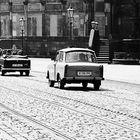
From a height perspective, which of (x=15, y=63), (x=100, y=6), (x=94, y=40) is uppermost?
(x=100, y=6)

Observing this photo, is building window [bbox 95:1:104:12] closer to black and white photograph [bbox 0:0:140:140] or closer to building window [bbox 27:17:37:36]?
black and white photograph [bbox 0:0:140:140]

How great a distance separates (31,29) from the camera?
73.2 metres

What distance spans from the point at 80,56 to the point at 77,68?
1126 millimetres

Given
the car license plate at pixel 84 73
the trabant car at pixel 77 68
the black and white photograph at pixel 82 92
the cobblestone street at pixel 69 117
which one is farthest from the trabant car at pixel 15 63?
the cobblestone street at pixel 69 117

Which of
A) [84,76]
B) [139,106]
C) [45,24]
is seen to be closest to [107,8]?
[45,24]

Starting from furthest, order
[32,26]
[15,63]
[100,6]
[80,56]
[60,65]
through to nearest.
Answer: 1. [32,26]
2. [100,6]
3. [15,63]
4. [80,56]
5. [60,65]

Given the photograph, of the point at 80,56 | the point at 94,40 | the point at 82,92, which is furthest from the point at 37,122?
the point at 94,40

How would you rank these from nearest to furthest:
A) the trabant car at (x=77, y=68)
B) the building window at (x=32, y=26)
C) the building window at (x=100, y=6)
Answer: the trabant car at (x=77, y=68), the building window at (x=100, y=6), the building window at (x=32, y=26)

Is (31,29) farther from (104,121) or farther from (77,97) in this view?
(104,121)

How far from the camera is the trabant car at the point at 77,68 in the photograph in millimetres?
23781

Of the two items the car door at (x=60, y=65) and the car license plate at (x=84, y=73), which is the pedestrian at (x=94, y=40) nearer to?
the car door at (x=60, y=65)

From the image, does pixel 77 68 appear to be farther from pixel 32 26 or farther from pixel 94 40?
pixel 32 26

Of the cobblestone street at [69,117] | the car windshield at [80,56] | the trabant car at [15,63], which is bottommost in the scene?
the trabant car at [15,63]

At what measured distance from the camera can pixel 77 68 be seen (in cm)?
2377
